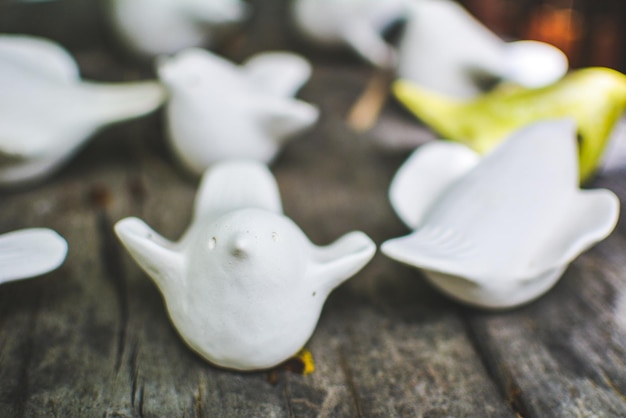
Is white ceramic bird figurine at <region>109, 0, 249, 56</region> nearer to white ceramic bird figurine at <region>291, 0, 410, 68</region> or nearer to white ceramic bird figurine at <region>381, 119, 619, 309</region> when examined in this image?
white ceramic bird figurine at <region>291, 0, 410, 68</region>

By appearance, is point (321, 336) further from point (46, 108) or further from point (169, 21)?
point (169, 21)

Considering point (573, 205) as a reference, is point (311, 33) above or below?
below

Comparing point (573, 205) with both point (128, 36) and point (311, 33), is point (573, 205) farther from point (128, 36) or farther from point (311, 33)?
point (128, 36)

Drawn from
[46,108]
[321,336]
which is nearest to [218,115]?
[46,108]

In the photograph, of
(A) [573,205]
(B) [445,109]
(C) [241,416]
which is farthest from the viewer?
(B) [445,109]

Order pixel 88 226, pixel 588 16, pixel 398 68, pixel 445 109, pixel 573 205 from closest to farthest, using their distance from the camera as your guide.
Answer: pixel 573 205 < pixel 88 226 < pixel 445 109 < pixel 398 68 < pixel 588 16

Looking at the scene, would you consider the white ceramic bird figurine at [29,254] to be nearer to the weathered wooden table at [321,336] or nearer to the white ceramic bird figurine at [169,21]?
the weathered wooden table at [321,336]

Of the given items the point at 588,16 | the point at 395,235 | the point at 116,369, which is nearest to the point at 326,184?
the point at 395,235
